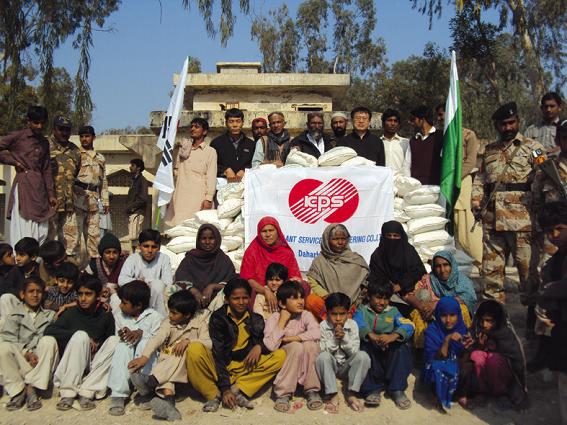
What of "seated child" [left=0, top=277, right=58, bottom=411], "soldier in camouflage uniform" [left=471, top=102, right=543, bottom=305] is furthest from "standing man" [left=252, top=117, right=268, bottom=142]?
"seated child" [left=0, top=277, right=58, bottom=411]

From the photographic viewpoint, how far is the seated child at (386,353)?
12.2ft

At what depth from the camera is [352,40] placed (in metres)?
28.9

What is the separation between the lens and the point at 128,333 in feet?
12.5

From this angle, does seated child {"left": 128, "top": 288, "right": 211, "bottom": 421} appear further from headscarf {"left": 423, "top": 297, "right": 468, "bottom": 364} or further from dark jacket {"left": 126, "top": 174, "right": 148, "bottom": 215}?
dark jacket {"left": 126, "top": 174, "right": 148, "bottom": 215}

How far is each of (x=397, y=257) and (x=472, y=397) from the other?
126cm

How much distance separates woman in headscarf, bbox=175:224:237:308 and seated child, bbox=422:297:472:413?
165 cm

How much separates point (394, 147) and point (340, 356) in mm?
2870

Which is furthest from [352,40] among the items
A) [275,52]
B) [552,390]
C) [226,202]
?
[552,390]

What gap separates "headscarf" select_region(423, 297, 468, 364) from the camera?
372 centimetres

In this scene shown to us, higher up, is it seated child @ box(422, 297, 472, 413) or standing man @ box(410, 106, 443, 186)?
standing man @ box(410, 106, 443, 186)

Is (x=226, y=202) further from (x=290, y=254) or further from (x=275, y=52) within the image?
(x=275, y=52)

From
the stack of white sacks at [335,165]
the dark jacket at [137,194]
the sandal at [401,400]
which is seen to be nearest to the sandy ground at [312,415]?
the sandal at [401,400]

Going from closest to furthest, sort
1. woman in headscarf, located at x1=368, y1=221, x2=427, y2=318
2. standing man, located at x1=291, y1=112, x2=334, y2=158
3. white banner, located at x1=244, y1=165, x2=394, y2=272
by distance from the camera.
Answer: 1. woman in headscarf, located at x1=368, y1=221, x2=427, y2=318
2. white banner, located at x1=244, y1=165, x2=394, y2=272
3. standing man, located at x1=291, y1=112, x2=334, y2=158

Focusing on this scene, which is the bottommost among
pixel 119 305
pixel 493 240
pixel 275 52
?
pixel 119 305
